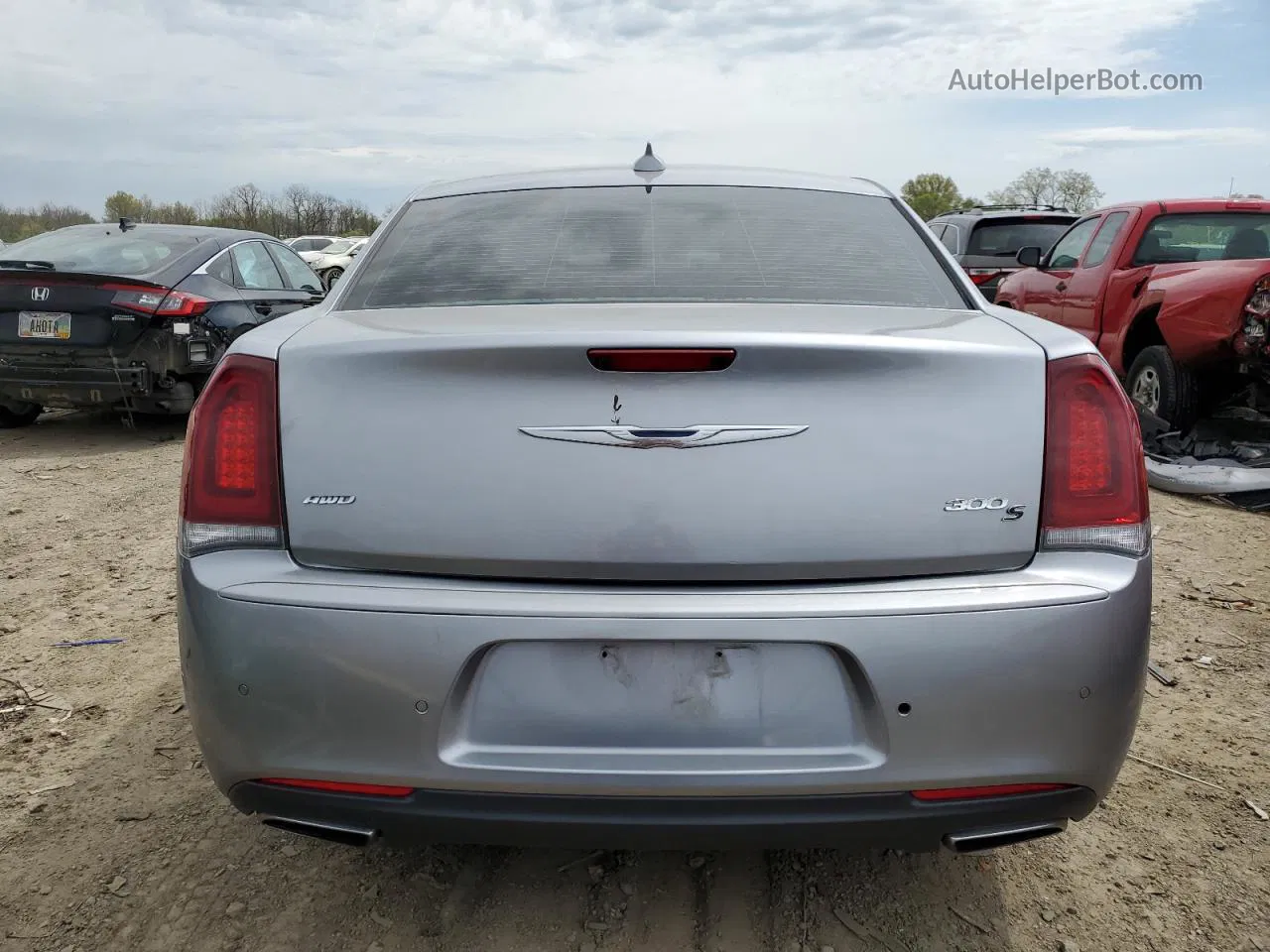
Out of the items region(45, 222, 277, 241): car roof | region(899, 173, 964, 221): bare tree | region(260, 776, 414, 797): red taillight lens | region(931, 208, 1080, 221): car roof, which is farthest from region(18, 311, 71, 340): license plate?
region(899, 173, 964, 221): bare tree

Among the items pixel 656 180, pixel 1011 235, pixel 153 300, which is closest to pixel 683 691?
pixel 656 180

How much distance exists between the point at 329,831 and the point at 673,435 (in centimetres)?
97

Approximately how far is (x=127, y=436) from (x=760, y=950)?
7061mm

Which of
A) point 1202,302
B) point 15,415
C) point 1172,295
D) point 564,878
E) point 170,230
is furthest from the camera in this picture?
point 170,230

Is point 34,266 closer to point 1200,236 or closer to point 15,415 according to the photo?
point 15,415

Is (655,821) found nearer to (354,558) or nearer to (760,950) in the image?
(760,950)

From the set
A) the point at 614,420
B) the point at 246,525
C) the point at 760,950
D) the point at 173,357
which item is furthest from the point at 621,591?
the point at 173,357

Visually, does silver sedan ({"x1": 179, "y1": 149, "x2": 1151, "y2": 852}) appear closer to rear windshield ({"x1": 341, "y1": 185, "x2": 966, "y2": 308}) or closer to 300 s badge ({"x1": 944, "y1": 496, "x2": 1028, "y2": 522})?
300 s badge ({"x1": 944, "y1": 496, "x2": 1028, "y2": 522})

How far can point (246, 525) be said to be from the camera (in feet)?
6.25

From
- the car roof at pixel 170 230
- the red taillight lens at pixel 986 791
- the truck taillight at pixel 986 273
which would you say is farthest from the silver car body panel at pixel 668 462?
the truck taillight at pixel 986 273

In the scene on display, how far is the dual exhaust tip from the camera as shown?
1.87 m

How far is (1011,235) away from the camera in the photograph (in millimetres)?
11406

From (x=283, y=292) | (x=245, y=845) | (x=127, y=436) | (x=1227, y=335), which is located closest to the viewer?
(x=245, y=845)

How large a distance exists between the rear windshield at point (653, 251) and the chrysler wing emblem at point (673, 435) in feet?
1.78
